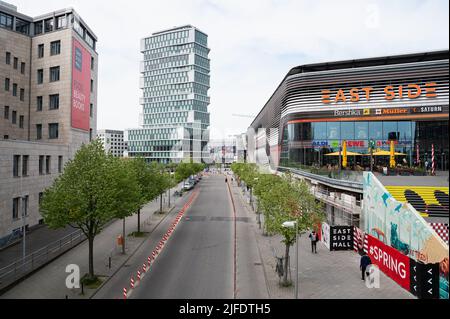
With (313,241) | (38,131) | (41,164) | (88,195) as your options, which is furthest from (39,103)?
(313,241)

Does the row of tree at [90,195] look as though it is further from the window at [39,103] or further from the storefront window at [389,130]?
the storefront window at [389,130]

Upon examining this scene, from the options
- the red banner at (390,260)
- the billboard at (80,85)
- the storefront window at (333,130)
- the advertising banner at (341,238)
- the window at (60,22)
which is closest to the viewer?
the red banner at (390,260)

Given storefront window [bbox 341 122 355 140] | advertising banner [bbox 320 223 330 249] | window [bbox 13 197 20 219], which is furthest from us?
storefront window [bbox 341 122 355 140]

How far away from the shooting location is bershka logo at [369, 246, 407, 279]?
20031 millimetres

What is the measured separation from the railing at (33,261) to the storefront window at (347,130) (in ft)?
126

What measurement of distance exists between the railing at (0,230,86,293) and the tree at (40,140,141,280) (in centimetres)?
369

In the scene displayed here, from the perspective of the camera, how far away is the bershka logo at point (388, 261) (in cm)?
2003

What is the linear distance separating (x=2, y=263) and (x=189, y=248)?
1313 centimetres

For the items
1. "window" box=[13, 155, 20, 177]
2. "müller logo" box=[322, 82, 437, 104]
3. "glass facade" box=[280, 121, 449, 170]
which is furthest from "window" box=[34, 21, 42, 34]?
"müller logo" box=[322, 82, 437, 104]

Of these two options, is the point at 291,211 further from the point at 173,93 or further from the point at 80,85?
the point at 173,93

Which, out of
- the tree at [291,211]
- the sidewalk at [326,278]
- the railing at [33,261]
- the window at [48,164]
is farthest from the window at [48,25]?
the tree at [291,211]

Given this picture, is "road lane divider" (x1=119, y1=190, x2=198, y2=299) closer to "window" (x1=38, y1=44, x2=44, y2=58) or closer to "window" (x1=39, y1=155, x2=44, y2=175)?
"window" (x1=39, y1=155, x2=44, y2=175)

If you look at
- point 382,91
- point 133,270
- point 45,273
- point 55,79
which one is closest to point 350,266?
point 133,270

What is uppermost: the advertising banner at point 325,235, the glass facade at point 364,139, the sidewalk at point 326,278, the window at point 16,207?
the glass facade at point 364,139
